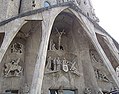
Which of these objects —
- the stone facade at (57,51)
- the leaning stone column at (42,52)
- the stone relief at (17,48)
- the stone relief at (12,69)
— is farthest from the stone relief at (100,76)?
the stone relief at (17,48)

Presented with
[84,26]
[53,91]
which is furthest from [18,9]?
[53,91]

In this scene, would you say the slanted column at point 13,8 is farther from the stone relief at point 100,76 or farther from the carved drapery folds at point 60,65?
the stone relief at point 100,76

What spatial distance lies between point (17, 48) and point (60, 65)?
2.65 m

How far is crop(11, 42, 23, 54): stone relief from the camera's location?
43.7ft

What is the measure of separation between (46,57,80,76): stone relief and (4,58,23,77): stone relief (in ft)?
5.02

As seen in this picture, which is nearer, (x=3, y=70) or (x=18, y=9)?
(x=3, y=70)

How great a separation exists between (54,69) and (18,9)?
19.0ft

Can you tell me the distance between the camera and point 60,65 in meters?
13.1

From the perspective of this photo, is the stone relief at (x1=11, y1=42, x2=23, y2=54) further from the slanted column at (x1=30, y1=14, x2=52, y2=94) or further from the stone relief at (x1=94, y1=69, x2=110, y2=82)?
the stone relief at (x1=94, y1=69, x2=110, y2=82)

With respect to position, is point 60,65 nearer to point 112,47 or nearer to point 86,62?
point 86,62

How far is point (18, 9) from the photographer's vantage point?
16453mm

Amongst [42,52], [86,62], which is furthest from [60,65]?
[42,52]

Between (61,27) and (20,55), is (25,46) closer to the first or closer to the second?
(20,55)

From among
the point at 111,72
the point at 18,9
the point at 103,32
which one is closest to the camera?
the point at 111,72
